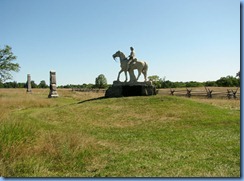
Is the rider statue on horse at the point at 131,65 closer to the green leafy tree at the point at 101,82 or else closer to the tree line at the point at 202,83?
the tree line at the point at 202,83

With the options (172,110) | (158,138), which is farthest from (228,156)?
(172,110)

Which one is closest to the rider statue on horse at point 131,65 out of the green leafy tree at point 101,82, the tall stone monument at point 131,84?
the tall stone monument at point 131,84

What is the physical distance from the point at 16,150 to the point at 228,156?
212 inches

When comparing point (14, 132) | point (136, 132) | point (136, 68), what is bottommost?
point (136, 132)

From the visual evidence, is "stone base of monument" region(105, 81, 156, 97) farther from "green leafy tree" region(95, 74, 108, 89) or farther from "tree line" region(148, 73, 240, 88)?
"green leafy tree" region(95, 74, 108, 89)

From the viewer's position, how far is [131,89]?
798 inches

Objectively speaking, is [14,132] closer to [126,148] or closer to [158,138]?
[126,148]

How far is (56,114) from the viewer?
1534 centimetres

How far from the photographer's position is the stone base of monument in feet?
65.4

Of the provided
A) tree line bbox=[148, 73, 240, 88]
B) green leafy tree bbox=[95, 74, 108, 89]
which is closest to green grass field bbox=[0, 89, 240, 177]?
tree line bbox=[148, 73, 240, 88]

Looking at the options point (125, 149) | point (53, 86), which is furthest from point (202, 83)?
point (125, 149)

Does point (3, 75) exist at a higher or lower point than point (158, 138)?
higher

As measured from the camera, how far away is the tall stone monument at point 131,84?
20000 millimetres

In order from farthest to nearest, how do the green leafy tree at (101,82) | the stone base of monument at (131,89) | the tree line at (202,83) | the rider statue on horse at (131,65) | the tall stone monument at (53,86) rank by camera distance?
the green leafy tree at (101,82), the tree line at (202,83), the tall stone monument at (53,86), the rider statue on horse at (131,65), the stone base of monument at (131,89)
